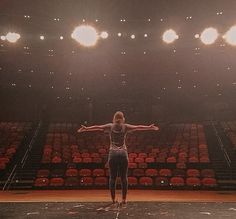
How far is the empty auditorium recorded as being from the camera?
9.33m

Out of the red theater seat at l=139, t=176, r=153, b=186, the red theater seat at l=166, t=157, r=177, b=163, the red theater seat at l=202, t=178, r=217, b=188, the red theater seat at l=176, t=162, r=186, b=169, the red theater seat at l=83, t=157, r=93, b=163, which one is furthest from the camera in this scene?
the red theater seat at l=83, t=157, r=93, b=163

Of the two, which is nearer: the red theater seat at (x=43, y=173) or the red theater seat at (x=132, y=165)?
the red theater seat at (x=43, y=173)

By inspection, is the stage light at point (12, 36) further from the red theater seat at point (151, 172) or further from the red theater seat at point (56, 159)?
the red theater seat at point (151, 172)

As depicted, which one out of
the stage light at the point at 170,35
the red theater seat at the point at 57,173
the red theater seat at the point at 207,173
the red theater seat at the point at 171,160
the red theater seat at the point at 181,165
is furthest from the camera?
the stage light at the point at 170,35

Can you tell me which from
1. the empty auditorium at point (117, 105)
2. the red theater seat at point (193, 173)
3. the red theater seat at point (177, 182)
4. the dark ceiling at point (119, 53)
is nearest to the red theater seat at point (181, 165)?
the empty auditorium at point (117, 105)

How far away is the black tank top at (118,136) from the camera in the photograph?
18.2 ft

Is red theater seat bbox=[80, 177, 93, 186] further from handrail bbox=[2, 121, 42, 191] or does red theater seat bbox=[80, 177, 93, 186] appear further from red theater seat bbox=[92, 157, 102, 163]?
handrail bbox=[2, 121, 42, 191]

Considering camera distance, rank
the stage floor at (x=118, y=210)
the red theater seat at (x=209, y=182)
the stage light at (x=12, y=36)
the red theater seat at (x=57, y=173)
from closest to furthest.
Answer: the stage floor at (x=118, y=210), the red theater seat at (x=209, y=182), the red theater seat at (x=57, y=173), the stage light at (x=12, y=36)

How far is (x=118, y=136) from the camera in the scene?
556 centimetres

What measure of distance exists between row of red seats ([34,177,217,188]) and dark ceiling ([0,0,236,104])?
18.8 ft

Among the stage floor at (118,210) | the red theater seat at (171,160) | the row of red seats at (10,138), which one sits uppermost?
the row of red seats at (10,138)

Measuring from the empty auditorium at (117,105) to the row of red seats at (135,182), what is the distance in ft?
0.11

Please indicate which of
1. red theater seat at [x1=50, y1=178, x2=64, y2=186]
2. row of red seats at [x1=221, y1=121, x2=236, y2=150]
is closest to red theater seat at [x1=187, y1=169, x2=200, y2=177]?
row of red seats at [x1=221, y1=121, x2=236, y2=150]

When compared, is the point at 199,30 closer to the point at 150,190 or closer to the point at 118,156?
the point at 150,190
